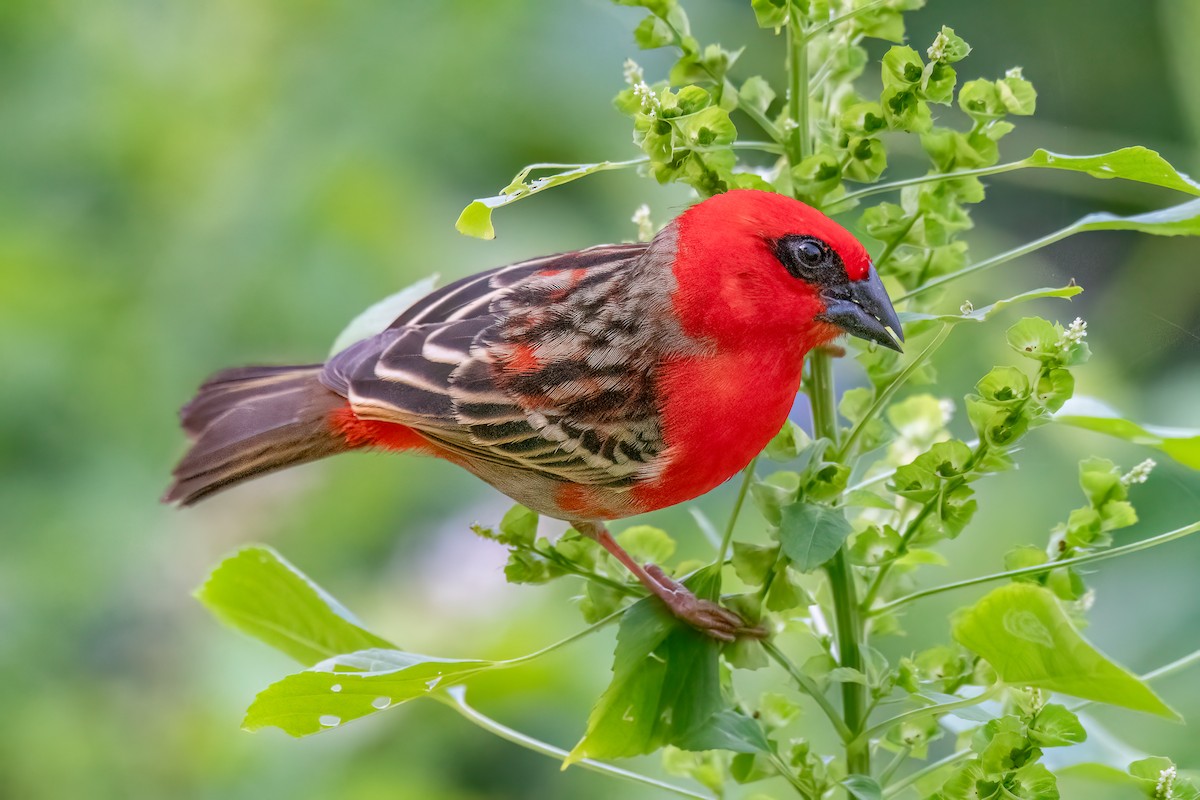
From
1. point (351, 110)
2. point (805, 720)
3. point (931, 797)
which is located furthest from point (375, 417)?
point (351, 110)

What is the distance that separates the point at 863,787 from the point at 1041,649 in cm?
28

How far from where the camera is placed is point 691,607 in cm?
152

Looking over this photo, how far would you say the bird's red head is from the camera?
5.48 feet

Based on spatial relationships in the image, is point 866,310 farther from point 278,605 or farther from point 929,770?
point 278,605

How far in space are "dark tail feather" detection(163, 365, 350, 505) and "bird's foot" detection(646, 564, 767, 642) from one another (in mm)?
874

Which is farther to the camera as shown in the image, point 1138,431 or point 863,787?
point 1138,431

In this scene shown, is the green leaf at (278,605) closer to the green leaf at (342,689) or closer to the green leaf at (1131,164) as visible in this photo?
the green leaf at (342,689)

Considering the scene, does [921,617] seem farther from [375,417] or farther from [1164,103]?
[375,417]

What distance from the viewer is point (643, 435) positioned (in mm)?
1968

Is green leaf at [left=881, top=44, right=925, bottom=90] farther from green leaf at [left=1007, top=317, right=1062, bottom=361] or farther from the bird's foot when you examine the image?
the bird's foot

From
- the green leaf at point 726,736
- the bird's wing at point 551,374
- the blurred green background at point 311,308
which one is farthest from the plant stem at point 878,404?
the blurred green background at point 311,308

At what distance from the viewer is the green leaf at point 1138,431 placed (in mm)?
1474

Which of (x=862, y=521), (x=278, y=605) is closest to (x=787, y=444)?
(x=862, y=521)

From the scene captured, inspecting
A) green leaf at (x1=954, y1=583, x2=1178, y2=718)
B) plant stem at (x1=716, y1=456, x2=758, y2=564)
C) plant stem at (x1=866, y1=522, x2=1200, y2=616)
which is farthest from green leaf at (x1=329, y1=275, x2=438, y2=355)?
green leaf at (x1=954, y1=583, x2=1178, y2=718)
